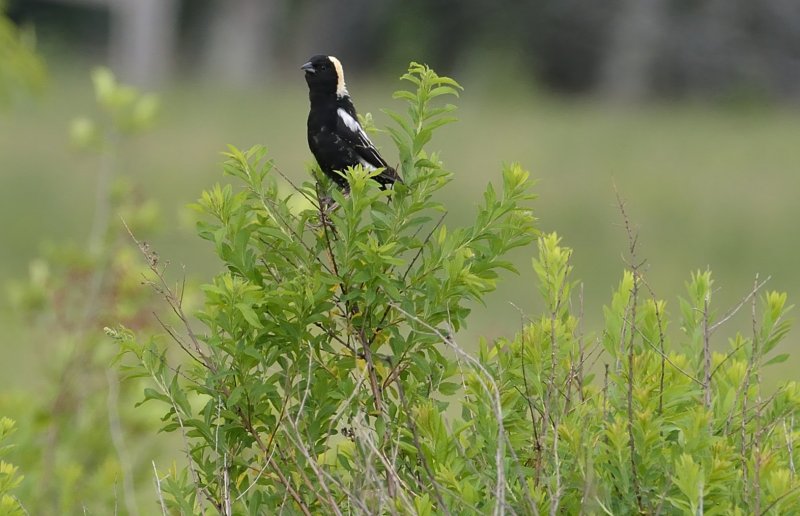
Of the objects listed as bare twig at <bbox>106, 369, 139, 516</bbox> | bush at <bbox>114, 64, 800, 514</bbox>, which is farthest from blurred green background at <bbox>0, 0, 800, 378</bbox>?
bare twig at <bbox>106, 369, 139, 516</bbox>

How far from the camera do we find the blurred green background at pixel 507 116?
17.1 metres

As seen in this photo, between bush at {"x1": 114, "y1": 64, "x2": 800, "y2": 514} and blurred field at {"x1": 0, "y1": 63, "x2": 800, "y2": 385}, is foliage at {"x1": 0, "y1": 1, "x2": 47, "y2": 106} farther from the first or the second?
blurred field at {"x1": 0, "y1": 63, "x2": 800, "y2": 385}

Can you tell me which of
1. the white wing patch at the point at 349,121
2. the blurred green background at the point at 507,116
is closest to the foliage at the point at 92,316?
the blurred green background at the point at 507,116

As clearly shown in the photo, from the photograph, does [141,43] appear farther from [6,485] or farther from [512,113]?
[6,485]

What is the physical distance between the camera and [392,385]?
343 centimetres

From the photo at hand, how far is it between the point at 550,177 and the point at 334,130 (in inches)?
591

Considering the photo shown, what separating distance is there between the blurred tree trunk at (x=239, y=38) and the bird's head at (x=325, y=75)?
937 inches

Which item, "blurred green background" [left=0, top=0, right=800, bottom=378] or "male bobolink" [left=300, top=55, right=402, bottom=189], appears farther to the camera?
"blurred green background" [left=0, top=0, right=800, bottom=378]

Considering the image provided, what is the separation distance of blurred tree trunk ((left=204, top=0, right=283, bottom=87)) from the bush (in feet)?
83.5

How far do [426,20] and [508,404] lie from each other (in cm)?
2669

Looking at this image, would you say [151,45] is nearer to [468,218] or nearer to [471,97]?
[471,97]

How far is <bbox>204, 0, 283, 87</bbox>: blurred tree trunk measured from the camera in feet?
95.8

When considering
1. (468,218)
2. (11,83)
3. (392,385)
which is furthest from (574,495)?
(468,218)

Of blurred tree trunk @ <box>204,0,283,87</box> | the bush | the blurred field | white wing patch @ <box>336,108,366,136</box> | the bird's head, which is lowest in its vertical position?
the bush
